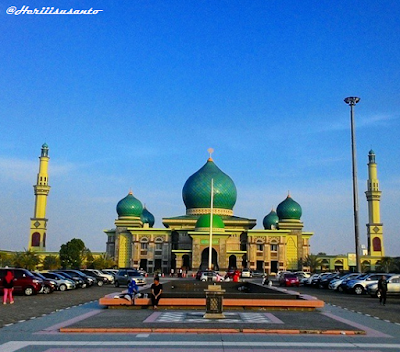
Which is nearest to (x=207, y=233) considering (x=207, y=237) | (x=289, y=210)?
(x=207, y=237)

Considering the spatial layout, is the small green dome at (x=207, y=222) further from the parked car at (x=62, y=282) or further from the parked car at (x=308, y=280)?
the parked car at (x=62, y=282)

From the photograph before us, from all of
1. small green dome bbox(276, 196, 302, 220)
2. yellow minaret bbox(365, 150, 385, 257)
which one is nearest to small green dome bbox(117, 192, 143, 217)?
small green dome bbox(276, 196, 302, 220)

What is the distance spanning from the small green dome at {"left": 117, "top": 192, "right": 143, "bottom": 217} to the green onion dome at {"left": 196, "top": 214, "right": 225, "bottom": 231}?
1311 cm

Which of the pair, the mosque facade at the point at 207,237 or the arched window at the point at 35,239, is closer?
the mosque facade at the point at 207,237

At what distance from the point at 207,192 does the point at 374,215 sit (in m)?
27.0

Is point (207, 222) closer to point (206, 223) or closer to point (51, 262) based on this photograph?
point (206, 223)

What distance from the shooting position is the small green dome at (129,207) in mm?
78812

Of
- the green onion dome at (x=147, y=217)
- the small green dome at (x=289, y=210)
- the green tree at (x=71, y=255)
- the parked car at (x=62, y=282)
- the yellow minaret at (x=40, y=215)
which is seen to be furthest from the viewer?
the green onion dome at (x=147, y=217)

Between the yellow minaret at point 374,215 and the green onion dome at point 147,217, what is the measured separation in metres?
33.6

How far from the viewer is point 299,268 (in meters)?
73.7

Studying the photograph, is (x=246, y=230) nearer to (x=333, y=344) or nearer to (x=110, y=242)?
(x=110, y=242)

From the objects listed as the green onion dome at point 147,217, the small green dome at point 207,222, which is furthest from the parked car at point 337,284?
the green onion dome at point 147,217

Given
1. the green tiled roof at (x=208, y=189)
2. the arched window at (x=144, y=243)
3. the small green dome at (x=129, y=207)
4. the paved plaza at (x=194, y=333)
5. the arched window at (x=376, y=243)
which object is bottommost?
the paved plaza at (x=194, y=333)

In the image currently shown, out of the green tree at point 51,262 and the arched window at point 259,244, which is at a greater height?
the arched window at point 259,244
